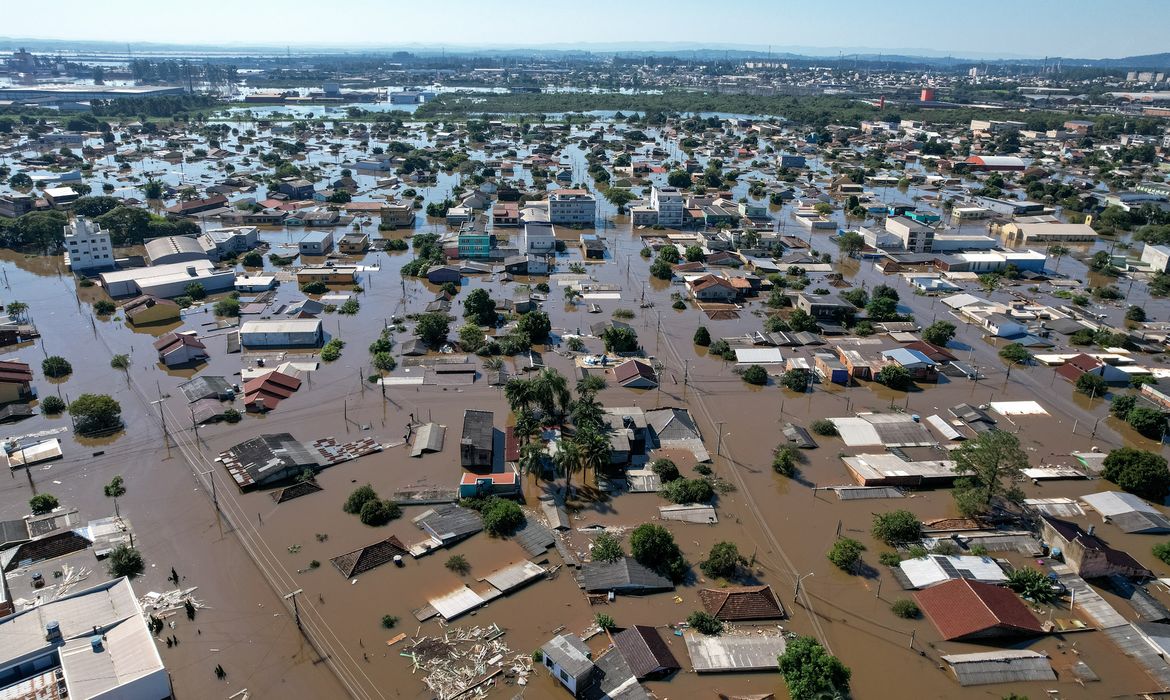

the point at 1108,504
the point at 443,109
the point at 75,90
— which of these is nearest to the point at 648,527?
the point at 1108,504

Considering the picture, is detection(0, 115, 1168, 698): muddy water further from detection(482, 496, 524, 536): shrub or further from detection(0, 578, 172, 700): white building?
detection(0, 578, 172, 700): white building

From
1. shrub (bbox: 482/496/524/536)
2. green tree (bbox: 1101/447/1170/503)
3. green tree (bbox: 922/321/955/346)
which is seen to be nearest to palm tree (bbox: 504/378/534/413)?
shrub (bbox: 482/496/524/536)

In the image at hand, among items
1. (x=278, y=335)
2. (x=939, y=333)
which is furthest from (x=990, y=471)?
(x=278, y=335)

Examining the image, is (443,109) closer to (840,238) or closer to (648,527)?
(840,238)

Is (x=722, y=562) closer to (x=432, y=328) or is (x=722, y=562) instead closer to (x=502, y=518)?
(x=502, y=518)

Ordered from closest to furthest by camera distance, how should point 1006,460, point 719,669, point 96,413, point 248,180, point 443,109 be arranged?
point 719,669
point 1006,460
point 96,413
point 248,180
point 443,109

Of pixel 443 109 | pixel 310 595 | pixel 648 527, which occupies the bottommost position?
pixel 310 595

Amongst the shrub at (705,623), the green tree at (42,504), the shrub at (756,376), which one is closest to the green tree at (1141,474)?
the shrub at (756,376)

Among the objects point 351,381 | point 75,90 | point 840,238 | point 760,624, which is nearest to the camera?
point 760,624
